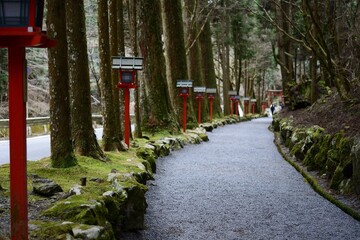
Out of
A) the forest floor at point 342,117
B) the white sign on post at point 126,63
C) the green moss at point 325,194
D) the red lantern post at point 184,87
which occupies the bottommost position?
the green moss at point 325,194

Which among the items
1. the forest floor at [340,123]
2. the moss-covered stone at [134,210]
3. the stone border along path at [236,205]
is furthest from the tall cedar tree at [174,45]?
the moss-covered stone at [134,210]

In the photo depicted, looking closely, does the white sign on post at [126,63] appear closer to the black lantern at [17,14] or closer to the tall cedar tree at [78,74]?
the tall cedar tree at [78,74]

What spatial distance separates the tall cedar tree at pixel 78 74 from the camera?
7.95 metres

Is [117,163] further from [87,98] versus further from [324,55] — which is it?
[324,55]

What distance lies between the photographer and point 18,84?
3617mm

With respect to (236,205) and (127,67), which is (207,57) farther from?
(236,205)

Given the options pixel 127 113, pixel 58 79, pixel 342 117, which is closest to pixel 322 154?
pixel 342 117

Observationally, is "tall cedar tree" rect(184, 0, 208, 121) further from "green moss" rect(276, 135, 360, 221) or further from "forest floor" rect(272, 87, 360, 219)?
"green moss" rect(276, 135, 360, 221)

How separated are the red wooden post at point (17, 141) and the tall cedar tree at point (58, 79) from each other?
3294mm

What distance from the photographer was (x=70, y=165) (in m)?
7.20

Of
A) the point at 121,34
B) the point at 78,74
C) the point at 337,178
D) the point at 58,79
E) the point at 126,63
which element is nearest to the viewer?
the point at 58,79

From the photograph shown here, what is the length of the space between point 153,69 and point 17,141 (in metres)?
11.9

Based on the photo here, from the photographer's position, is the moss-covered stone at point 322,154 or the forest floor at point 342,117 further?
the moss-covered stone at point 322,154

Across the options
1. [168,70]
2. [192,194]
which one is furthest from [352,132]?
[168,70]
